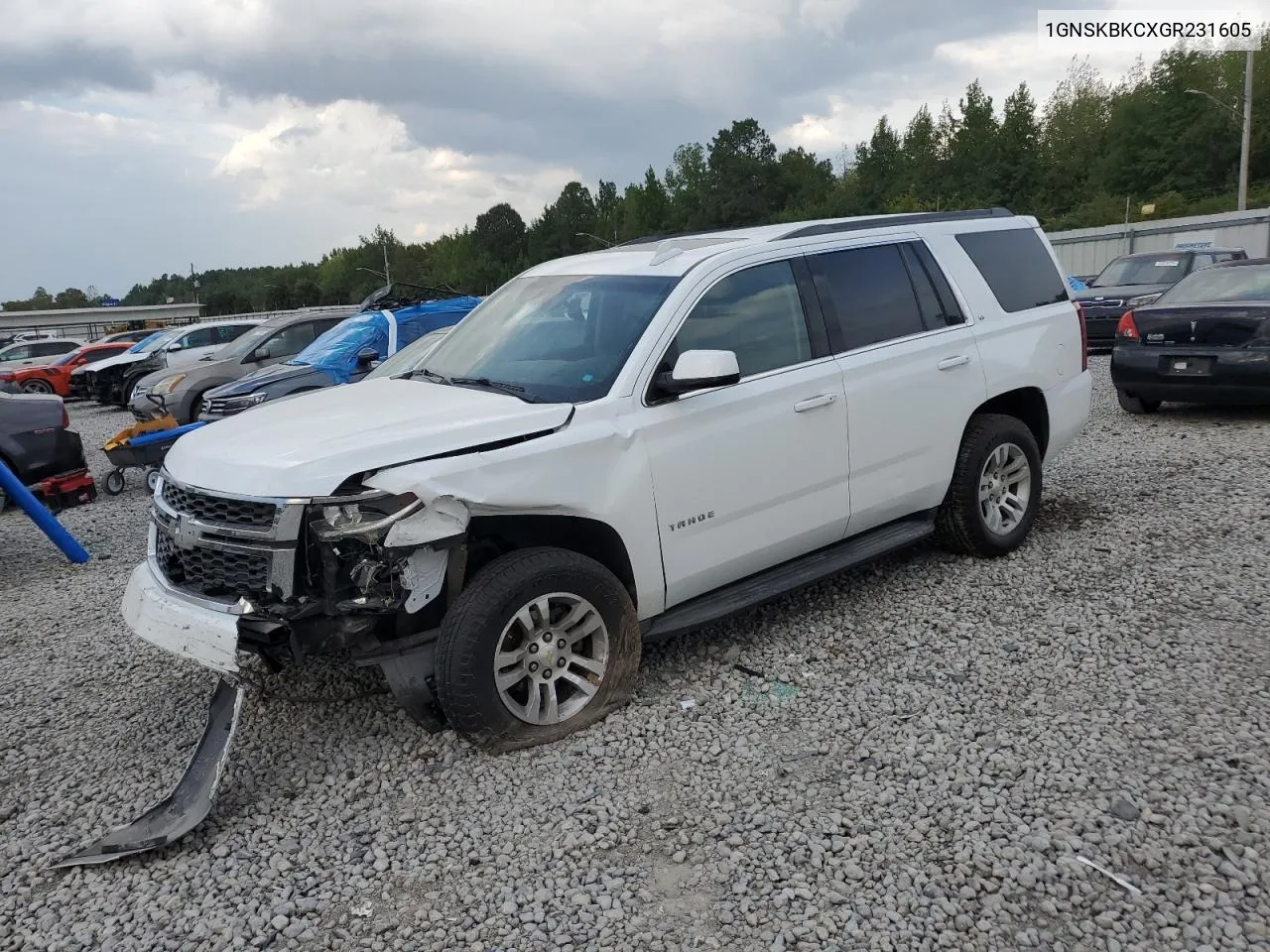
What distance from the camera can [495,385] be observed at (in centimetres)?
427

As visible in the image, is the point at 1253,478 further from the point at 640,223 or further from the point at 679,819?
the point at 640,223

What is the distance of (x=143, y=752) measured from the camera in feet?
13.3

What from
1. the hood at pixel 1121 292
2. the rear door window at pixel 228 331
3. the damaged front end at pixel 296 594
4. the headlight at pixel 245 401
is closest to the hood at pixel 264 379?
the headlight at pixel 245 401

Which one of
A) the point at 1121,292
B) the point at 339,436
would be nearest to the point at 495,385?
the point at 339,436

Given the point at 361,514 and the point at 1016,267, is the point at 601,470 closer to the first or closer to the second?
the point at 361,514

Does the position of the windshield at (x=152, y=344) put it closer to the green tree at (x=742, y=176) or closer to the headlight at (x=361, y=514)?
the headlight at (x=361, y=514)

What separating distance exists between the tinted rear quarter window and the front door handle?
1627 mm

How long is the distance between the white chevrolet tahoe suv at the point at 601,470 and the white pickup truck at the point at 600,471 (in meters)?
0.01

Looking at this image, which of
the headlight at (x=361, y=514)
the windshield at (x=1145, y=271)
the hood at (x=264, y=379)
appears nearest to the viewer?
the headlight at (x=361, y=514)

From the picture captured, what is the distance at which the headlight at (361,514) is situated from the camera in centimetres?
339

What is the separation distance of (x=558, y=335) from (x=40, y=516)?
506cm

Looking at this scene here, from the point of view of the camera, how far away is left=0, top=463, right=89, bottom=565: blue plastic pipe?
280 inches

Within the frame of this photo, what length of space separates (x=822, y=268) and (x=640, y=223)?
9792cm

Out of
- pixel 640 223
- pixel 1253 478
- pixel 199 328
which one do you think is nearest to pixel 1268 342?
pixel 1253 478
